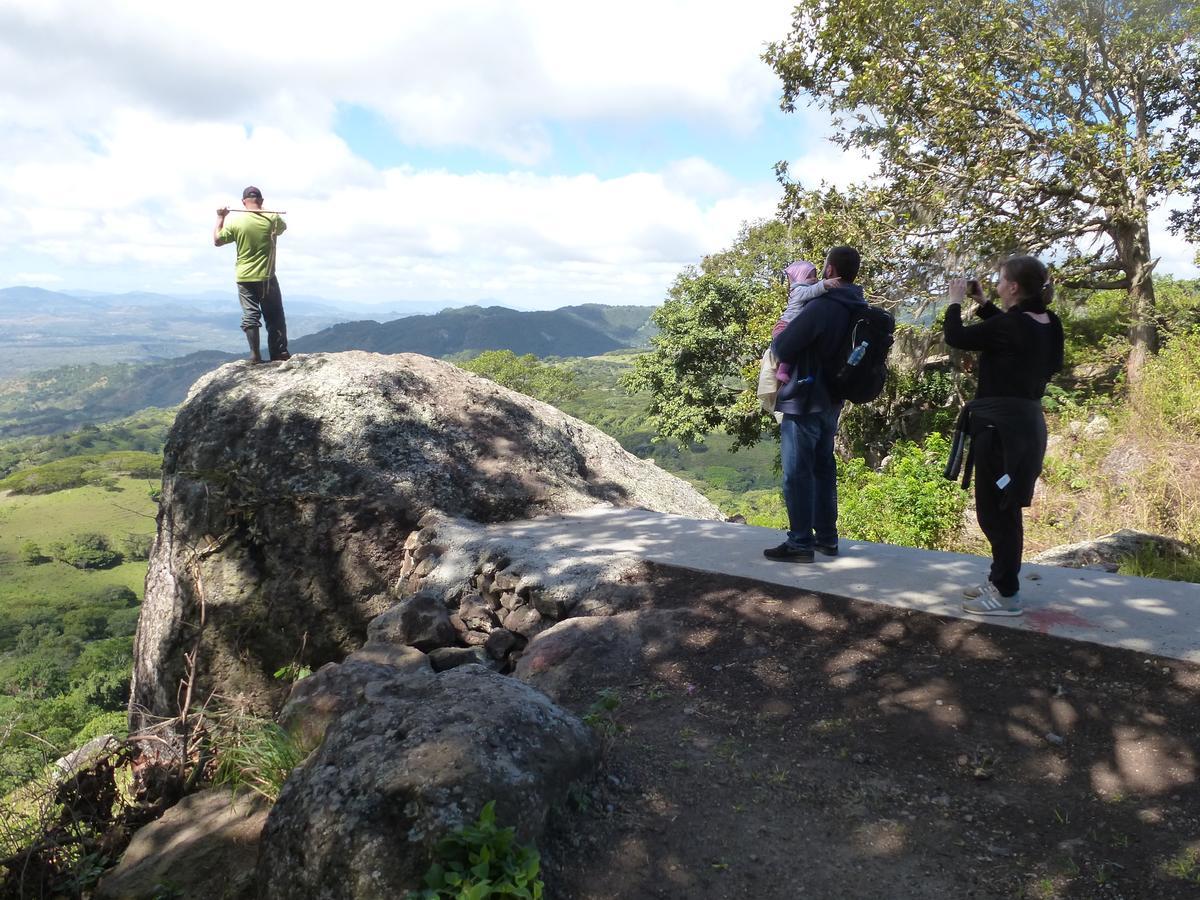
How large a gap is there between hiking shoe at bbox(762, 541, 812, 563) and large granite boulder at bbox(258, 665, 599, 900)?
9.04 ft

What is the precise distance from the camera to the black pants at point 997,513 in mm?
4109

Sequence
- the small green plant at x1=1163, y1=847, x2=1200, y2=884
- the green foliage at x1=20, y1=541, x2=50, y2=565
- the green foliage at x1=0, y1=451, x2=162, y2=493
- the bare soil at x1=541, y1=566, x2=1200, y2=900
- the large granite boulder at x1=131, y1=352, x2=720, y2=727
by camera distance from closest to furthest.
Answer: the small green plant at x1=1163, y1=847, x2=1200, y2=884
the bare soil at x1=541, y1=566, x2=1200, y2=900
the large granite boulder at x1=131, y1=352, x2=720, y2=727
the green foliage at x1=20, y1=541, x2=50, y2=565
the green foliage at x1=0, y1=451, x2=162, y2=493

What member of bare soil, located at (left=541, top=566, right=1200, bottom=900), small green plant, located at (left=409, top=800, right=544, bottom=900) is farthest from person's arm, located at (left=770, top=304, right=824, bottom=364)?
small green plant, located at (left=409, top=800, right=544, bottom=900)

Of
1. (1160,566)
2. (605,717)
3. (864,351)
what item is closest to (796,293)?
(864,351)

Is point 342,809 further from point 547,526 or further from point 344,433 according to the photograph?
point 344,433

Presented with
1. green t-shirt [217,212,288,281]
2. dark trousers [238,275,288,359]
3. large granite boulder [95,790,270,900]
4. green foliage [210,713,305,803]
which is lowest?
large granite boulder [95,790,270,900]

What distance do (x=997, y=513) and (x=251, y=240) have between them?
811 centimetres

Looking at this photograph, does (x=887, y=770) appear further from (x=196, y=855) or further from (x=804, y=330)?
(x=196, y=855)

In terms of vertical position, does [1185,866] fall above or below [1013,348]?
below

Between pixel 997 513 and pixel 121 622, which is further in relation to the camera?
pixel 121 622

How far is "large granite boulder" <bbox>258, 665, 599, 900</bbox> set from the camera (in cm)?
249

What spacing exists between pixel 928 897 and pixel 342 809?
2056 mm

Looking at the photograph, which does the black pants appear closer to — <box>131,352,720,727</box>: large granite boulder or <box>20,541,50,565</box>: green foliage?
<box>131,352,720,727</box>: large granite boulder

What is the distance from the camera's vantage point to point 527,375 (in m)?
57.1
